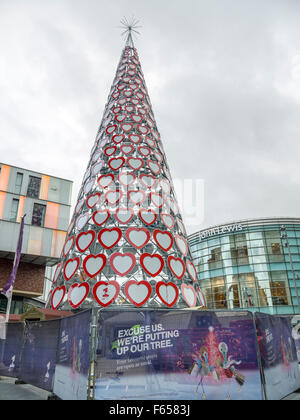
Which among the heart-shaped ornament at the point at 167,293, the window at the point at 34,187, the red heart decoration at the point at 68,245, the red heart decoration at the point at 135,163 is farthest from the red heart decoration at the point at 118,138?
the window at the point at 34,187

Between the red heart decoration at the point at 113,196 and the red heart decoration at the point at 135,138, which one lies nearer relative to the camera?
the red heart decoration at the point at 113,196

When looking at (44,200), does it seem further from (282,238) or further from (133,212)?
(282,238)

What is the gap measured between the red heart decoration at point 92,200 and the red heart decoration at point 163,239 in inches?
137

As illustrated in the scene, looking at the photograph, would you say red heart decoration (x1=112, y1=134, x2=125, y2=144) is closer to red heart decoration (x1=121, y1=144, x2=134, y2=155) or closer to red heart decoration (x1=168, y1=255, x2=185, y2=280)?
red heart decoration (x1=121, y1=144, x2=134, y2=155)

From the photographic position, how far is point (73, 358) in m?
6.12

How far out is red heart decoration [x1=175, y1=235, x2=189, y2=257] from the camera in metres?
13.1

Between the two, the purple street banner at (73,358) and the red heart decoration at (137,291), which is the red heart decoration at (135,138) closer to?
the red heart decoration at (137,291)

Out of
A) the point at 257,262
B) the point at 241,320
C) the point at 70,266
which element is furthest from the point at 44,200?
the point at 257,262

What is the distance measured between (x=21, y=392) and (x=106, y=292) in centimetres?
402

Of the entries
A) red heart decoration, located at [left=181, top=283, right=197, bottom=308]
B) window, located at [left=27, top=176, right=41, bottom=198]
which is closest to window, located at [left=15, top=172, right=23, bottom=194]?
window, located at [left=27, top=176, right=41, bottom=198]

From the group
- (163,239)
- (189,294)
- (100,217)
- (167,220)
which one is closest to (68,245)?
(100,217)

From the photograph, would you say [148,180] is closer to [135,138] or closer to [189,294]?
[135,138]

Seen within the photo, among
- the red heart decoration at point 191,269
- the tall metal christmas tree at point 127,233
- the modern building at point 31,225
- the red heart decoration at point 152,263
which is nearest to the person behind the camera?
the tall metal christmas tree at point 127,233

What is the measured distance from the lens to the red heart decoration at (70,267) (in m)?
11.9
